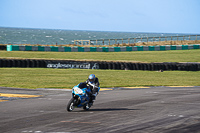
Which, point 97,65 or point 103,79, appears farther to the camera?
point 97,65

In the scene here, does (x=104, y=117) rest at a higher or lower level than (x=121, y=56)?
lower

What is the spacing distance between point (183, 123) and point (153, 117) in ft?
4.24

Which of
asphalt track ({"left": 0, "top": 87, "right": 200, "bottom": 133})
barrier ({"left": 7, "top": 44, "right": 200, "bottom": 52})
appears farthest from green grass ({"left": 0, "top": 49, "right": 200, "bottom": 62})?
asphalt track ({"left": 0, "top": 87, "right": 200, "bottom": 133})

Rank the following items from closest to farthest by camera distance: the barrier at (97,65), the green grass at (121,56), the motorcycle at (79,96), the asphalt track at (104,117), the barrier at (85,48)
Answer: the asphalt track at (104,117) < the motorcycle at (79,96) < the barrier at (97,65) < the green grass at (121,56) < the barrier at (85,48)

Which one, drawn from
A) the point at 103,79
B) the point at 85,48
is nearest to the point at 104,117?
the point at 103,79

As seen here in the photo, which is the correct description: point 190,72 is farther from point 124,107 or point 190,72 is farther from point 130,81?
point 124,107

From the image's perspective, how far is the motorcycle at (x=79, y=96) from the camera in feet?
39.4

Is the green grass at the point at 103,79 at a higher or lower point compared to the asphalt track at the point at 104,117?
lower

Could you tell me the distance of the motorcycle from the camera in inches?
473

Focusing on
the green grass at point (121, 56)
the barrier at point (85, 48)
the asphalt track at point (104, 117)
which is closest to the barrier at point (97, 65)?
the green grass at point (121, 56)

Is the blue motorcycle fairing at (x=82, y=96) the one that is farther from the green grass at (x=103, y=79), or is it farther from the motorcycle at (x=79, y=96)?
the green grass at (x=103, y=79)

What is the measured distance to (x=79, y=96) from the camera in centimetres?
1202

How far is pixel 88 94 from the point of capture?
12508 mm

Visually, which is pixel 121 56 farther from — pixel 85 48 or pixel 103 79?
pixel 103 79
